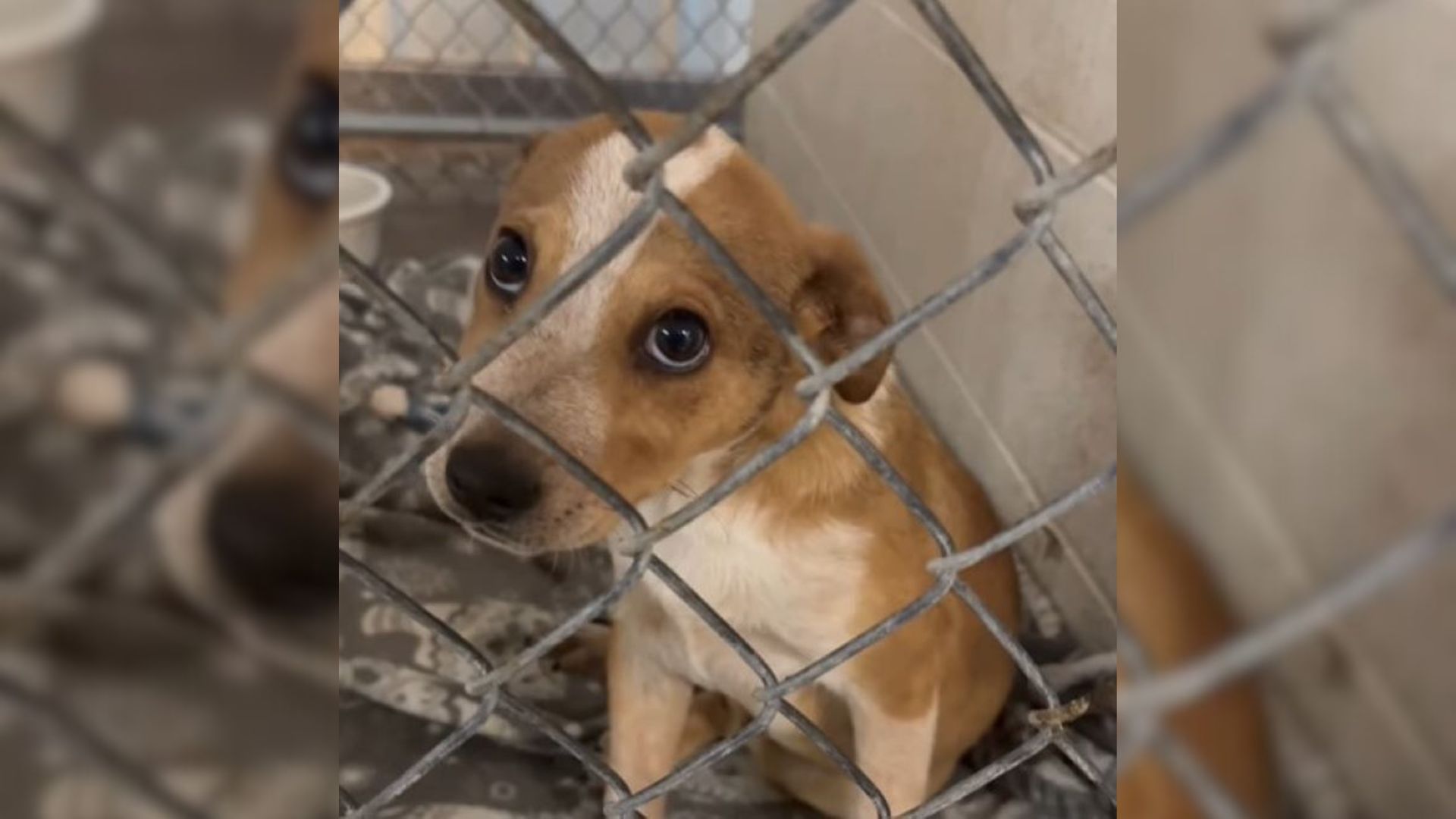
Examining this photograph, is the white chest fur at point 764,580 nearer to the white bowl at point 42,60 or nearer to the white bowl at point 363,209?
the white bowl at point 42,60

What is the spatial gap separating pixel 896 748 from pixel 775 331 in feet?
2.52

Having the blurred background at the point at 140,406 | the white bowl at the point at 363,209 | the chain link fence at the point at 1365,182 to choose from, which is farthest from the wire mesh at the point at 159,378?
the white bowl at the point at 363,209

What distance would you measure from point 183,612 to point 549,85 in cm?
341

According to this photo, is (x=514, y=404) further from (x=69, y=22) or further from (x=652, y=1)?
(x=652, y=1)

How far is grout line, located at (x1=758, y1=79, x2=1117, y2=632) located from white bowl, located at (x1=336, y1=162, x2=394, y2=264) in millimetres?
958

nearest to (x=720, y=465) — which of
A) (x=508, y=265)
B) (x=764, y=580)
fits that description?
(x=764, y=580)

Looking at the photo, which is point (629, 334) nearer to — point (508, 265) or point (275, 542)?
point (508, 265)

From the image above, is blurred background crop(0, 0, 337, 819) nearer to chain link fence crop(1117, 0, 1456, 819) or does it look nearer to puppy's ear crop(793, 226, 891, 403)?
chain link fence crop(1117, 0, 1456, 819)

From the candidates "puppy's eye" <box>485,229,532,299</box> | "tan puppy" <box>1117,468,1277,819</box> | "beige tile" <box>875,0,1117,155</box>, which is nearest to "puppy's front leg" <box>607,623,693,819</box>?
"puppy's eye" <box>485,229,532,299</box>

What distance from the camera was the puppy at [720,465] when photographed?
4.09 feet

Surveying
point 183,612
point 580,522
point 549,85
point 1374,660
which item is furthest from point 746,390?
point 549,85

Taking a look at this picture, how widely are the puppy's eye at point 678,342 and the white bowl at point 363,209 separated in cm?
134

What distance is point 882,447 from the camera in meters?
1.54

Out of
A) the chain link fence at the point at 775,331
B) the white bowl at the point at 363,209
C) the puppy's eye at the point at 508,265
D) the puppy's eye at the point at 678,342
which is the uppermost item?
the white bowl at the point at 363,209
